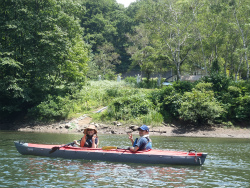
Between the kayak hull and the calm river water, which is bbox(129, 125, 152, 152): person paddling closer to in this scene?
the kayak hull

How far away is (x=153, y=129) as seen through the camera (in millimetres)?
25750

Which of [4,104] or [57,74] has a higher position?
[57,74]

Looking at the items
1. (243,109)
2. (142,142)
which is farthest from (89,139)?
(243,109)

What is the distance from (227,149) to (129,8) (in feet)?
231

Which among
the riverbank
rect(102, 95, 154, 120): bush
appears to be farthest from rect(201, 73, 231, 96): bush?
rect(102, 95, 154, 120): bush

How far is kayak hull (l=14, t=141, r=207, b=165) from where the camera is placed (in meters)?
12.6

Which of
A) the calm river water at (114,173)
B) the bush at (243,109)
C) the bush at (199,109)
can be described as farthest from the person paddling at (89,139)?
the bush at (243,109)

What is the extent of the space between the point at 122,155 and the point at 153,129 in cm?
1296

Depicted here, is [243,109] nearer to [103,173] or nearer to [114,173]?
[114,173]

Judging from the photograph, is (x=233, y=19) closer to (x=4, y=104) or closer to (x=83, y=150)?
(x=4, y=104)

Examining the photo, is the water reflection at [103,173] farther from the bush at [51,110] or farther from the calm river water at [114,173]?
the bush at [51,110]

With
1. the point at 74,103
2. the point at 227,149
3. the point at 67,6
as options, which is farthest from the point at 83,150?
the point at 67,6

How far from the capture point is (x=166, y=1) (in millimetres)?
36844

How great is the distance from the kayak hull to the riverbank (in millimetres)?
10935
